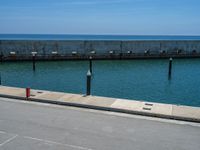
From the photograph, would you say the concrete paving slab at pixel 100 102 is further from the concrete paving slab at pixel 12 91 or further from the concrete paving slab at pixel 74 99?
the concrete paving slab at pixel 12 91

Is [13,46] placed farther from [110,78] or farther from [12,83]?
[110,78]

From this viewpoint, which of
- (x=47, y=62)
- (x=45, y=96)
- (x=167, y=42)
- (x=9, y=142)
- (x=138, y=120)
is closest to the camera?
(x=9, y=142)

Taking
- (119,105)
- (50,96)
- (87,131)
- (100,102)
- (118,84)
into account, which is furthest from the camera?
(118,84)

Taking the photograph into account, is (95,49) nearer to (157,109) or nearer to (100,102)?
(100,102)

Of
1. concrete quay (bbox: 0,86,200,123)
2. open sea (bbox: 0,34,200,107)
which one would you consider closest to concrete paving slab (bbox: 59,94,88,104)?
concrete quay (bbox: 0,86,200,123)

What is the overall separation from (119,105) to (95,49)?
36.0 metres

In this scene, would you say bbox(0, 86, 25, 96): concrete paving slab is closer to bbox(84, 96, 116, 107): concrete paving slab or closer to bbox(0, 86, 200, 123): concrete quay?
bbox(0, 86, 200, 123): concrete quay

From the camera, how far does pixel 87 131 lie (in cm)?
831

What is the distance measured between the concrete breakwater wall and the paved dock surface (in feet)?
108

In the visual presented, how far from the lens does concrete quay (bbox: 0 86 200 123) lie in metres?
9.95

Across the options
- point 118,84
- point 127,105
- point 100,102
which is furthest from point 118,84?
point 127,105

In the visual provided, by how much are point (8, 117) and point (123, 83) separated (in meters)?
16.5

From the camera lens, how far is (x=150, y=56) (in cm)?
4659

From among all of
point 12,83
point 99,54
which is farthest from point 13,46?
point 12,83
